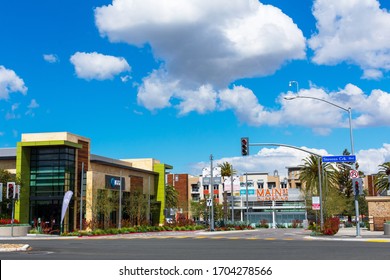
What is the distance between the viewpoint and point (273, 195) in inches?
4281

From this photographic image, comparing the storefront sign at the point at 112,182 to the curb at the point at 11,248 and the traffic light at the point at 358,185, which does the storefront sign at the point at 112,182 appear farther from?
the curb at the point at 11,248

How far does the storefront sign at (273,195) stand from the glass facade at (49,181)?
57118 mm

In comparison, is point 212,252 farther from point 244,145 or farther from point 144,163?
point 144,163

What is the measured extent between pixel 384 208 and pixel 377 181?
3738cm

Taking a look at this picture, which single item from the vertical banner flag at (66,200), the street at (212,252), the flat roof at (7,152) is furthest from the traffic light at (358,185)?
the flat roof at (7,152)

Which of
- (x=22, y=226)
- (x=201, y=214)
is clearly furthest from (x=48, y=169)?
(x=201, y=214)

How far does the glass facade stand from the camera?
5912 cm

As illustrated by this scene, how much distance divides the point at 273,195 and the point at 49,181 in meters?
59.6

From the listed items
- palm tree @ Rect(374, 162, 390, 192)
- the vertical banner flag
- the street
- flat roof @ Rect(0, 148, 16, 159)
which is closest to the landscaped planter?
the vertical banner flag

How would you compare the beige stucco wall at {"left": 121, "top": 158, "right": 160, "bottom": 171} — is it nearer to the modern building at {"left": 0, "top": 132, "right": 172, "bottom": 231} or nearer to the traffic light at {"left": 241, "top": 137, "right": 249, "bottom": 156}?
the modern building at {"left": 0, "top": 132, "right": 172, "bottom": 231}

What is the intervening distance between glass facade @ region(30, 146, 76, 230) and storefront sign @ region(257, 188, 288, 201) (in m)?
57.1

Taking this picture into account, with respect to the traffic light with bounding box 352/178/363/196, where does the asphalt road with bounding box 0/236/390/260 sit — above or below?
below

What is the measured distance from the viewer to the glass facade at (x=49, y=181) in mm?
59125
